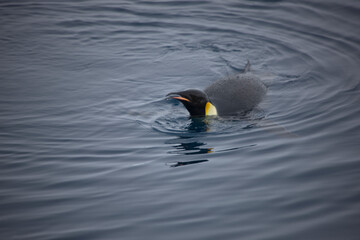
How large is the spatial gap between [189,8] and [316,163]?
9548 millimetres

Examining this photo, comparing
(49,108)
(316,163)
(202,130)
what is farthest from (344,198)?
→ (49,108)

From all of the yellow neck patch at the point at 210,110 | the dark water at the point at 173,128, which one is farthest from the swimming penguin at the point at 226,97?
the dark water at the point at 173,128

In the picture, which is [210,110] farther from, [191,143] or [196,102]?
[191,143]

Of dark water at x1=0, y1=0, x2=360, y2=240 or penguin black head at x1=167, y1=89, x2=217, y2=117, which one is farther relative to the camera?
penguin black head at x1=167, y1=89, x2=217, y2=117

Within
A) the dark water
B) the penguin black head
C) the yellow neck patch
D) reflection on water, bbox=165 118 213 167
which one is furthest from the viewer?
the yellow neck patch

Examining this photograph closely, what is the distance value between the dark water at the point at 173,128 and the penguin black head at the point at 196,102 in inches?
9.8

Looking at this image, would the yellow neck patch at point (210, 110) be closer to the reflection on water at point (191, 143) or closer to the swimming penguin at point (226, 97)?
the swimming penguin at point (226, 97)

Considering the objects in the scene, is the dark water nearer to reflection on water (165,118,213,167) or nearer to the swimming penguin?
reflection on water (165,118,213,167)

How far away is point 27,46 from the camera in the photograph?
9.83 metres

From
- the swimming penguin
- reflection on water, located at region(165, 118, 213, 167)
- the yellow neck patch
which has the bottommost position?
reflection on water, located at region(165, 118, 213, 167)

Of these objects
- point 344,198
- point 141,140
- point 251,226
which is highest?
point 141,140

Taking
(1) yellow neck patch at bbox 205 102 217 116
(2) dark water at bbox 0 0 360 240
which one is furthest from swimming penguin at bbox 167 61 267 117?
(2) dark water at bbox 0 0 360 240

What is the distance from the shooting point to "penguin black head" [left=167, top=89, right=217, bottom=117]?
627 centimetres

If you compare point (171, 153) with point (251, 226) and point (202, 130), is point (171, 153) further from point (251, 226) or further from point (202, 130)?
point (251, 226)
